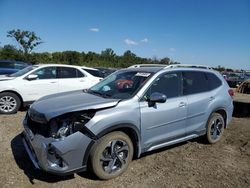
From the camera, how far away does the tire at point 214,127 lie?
5.88m

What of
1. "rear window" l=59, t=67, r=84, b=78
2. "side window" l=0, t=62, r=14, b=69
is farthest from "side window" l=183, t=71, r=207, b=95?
"side window" l=0, t=62, r=14, b=69

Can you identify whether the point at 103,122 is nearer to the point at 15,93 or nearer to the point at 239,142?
the point at 239,142

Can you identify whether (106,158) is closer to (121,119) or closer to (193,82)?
(121,119)

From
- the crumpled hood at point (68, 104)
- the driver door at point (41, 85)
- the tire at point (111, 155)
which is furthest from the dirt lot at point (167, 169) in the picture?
the driver door at point (41, 85)

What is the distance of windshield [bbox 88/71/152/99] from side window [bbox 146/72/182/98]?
0.19m

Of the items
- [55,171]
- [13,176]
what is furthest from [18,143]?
[55,171]

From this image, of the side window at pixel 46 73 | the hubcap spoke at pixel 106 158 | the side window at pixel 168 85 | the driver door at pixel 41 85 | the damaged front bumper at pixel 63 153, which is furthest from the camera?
the side window at pixel 46 73

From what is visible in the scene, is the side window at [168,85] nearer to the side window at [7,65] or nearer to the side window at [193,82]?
A: the side window at [193,82]

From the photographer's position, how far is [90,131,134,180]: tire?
13.0 feet

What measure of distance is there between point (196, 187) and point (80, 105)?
2.11 metres

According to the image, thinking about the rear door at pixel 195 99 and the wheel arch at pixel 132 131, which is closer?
the wheel arch at pixel 132 131

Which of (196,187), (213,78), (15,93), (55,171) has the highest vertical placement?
(213,78)

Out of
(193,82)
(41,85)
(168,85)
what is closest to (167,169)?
(168,85)

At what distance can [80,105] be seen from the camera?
407 cm
